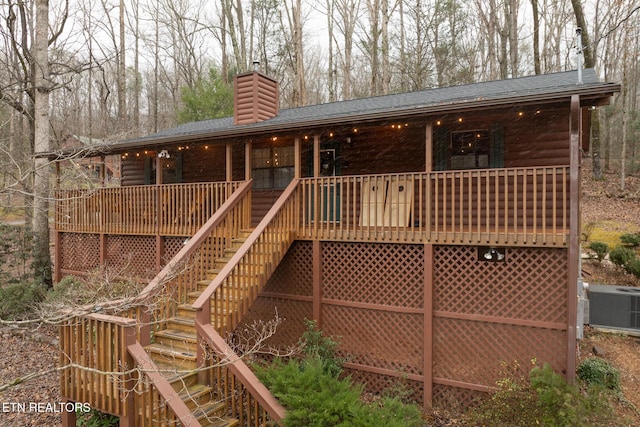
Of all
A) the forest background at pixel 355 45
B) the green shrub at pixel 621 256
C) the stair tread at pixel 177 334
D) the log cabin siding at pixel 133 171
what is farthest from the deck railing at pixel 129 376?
the forest background at pixel 355 45

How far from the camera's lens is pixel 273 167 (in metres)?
10.8

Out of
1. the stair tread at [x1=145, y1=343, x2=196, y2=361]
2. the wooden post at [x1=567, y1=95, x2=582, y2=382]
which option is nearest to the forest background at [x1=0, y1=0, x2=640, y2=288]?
the stair tread at [x1=145, y1=343, x2=196, y2=361]

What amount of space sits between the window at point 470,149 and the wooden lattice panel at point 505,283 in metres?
2.27

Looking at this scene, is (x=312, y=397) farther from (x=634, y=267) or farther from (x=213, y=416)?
(x=634, y=267)

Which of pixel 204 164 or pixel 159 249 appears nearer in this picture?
pixel 159 249

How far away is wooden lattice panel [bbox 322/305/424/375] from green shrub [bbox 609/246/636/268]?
8.28 metres

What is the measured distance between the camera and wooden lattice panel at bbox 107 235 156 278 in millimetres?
10438

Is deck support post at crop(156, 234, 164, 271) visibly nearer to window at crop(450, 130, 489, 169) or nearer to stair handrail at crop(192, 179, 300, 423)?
stair handrail at crop(192, 179, 300, 423)

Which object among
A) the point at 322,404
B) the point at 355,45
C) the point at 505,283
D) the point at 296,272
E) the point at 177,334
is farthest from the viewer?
the point at 355,45

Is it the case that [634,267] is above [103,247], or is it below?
below

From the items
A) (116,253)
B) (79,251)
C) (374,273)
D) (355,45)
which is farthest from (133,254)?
(355,45)

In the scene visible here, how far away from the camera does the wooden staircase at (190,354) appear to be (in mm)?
5488

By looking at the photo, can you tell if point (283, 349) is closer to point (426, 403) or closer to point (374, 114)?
point (426, 403)

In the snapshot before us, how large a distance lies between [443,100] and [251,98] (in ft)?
18.3
